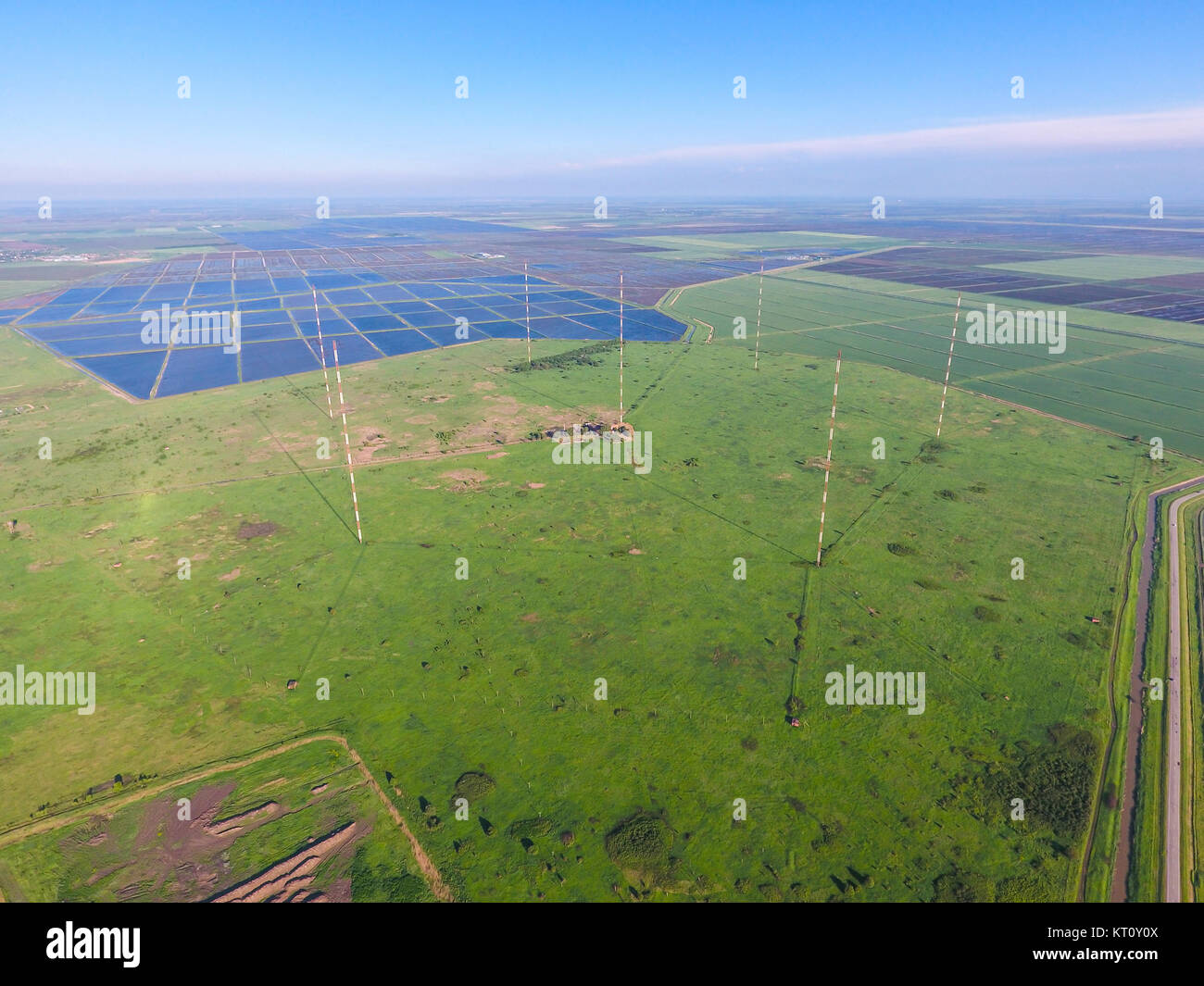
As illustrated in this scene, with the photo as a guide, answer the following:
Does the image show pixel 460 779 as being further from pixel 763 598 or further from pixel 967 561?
pixel 967 561

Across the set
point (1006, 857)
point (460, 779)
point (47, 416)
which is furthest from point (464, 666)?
point (47, 416)

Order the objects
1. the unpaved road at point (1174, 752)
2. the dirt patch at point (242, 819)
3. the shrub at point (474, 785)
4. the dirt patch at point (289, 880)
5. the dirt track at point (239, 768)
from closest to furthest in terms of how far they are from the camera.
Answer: the dirt patch at point (289, 880), the unpaved road at point (1174, 752), the dirt track at point (239, 768), the dirt patch at point (242, 819), the shrub at point (474, 785)

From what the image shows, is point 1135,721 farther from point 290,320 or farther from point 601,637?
point 290,320

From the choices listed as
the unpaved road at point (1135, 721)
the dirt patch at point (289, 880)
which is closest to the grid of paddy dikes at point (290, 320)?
the dirt patch at point (289, 880)

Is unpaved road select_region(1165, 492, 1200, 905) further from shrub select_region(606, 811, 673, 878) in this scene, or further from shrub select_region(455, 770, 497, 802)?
shrub select_region(455, 770, 497, 802)

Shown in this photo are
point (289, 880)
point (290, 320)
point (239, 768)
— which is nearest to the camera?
point (289, 880)

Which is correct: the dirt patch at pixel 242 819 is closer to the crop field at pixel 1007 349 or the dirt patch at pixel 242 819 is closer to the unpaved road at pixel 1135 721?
the unpaved road at pixel 1135 721

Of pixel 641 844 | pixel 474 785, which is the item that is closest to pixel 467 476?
pixel 474 785
